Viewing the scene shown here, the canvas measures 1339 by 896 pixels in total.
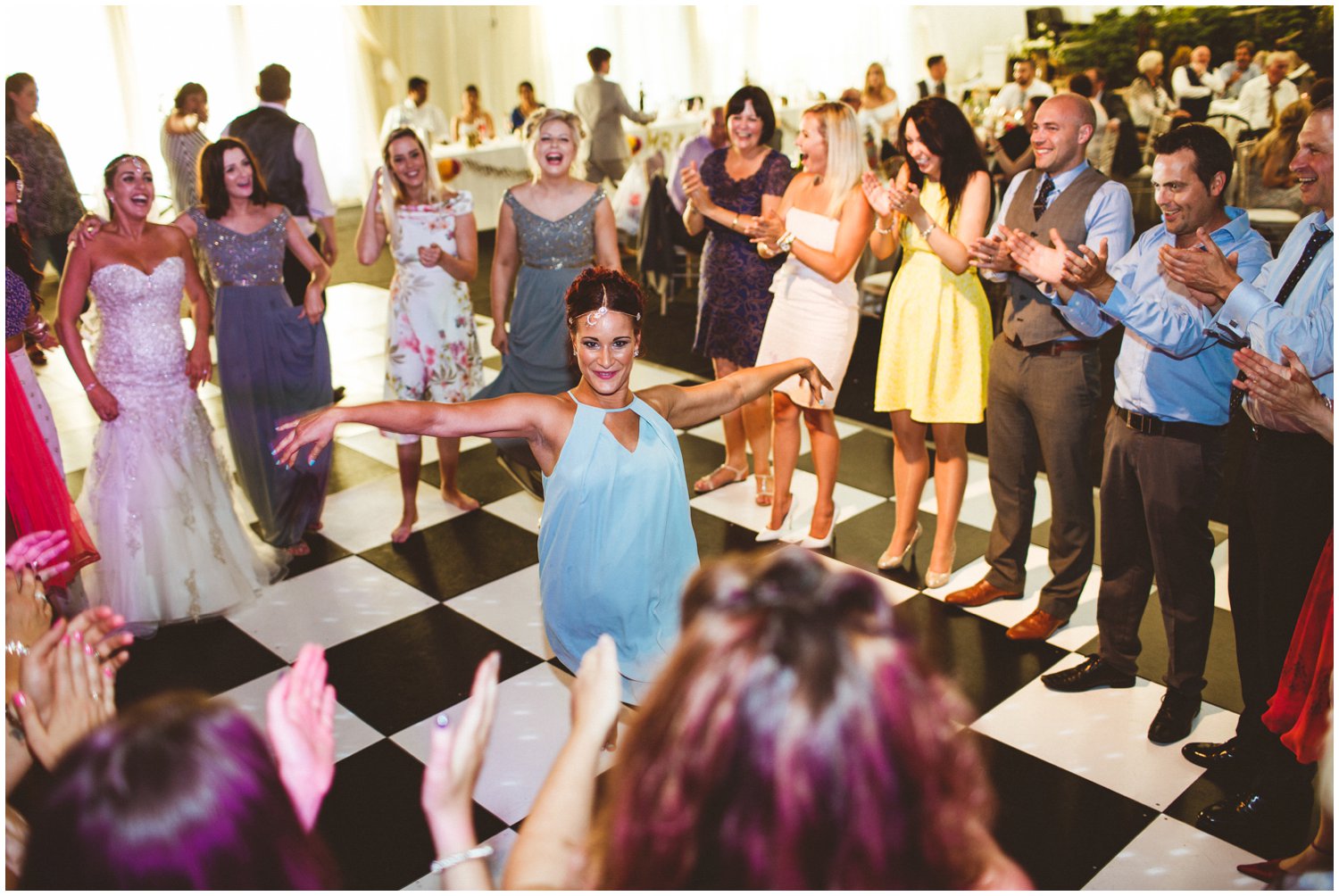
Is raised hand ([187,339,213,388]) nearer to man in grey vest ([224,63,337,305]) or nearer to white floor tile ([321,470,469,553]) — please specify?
white floor tile ([321,470,469,553])

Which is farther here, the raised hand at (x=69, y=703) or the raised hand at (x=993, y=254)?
the raised hand at (x=993, y=254)

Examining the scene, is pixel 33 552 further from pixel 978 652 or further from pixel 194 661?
pixel 978 652

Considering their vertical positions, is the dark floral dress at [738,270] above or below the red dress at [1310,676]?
above

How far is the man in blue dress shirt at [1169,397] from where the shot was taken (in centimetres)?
224

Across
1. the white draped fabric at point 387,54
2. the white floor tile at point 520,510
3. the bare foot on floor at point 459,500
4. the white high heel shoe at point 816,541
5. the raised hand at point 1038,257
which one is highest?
the white draped fabric at point 387,54

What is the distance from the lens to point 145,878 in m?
0.82

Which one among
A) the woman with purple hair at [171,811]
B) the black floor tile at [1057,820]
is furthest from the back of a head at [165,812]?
the black floor tile at [1057,820]

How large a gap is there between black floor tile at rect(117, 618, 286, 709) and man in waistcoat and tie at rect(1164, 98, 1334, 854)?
226cm

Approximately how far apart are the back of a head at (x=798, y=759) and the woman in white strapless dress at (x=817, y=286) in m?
2.23

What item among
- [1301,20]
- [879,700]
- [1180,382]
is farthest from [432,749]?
[1301,20]

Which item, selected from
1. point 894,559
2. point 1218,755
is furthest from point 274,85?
point 1218,755

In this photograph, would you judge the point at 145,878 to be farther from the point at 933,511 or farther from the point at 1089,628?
the point at 933,511

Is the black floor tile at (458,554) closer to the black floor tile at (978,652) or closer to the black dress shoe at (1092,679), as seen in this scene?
the black floor tile at (978,652)

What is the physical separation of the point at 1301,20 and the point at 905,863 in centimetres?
1346
